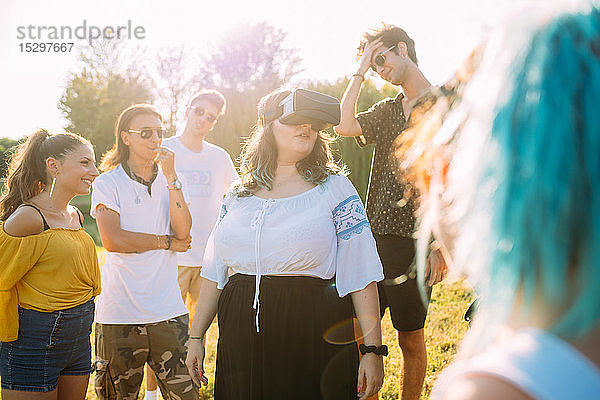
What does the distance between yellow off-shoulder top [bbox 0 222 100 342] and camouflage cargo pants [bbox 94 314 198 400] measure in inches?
15.0

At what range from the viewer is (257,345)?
272 centimetres

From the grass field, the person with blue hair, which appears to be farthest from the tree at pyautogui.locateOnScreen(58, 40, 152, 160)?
the person with blue hair

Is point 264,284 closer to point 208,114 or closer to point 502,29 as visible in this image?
point 502,29

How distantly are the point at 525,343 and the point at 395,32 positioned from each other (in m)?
3.54

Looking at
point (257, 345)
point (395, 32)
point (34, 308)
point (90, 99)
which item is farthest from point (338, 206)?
point (90, 99)

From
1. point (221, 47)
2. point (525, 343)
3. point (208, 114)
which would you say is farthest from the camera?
point (221, 47)

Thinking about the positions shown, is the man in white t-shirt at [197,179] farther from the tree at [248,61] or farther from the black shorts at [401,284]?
the tree at [248,61]

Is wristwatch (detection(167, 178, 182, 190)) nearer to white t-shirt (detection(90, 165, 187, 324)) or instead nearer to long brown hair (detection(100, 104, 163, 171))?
white t-shirt (detection(90, 165, 187, 324))

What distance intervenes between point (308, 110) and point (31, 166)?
1.95 meters

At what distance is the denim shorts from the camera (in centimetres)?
329

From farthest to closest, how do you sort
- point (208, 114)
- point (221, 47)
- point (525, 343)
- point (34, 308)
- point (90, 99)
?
1. point (90, 99)
2. point (221, 47)
3. point (208, 114)
4. point (34, 308)
5. point (525, 343)

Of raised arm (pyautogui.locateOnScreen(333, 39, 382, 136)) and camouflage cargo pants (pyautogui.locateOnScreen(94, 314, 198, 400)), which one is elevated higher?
raised arm (pyautogui.locateOnScreen(333, 39, 382, 136))

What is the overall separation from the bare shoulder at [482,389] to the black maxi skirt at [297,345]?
2.04 metres

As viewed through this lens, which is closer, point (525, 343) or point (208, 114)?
point (525, 343)
